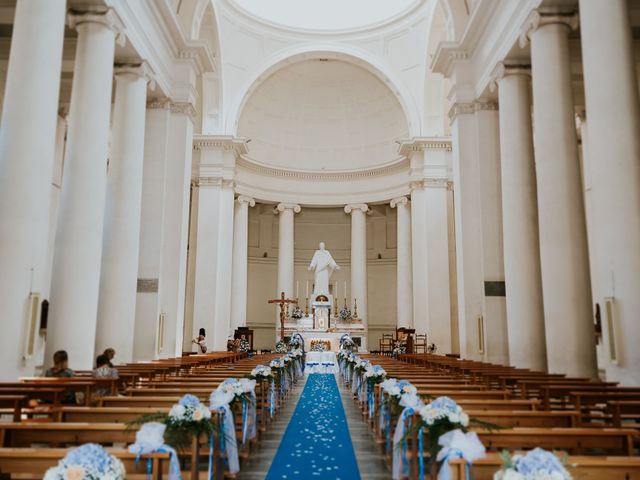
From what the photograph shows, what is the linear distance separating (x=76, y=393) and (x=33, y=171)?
388cm

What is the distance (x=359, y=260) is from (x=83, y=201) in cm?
2230

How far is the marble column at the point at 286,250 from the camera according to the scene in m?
32.8

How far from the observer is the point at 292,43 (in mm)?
31000

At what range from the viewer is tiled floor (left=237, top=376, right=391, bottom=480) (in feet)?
22.4

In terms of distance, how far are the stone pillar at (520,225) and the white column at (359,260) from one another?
1730cm

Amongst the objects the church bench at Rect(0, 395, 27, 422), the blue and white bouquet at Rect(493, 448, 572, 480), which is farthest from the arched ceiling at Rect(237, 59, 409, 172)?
the blue and white bouquet at Rect(493, 448, 572, 480)

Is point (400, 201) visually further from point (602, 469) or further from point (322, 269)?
point (602, 469)

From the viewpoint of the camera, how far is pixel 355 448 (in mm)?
8289

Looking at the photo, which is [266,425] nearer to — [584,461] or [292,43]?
[584,461]

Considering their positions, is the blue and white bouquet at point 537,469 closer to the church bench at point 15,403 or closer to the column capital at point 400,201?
the church bench at point 15,403

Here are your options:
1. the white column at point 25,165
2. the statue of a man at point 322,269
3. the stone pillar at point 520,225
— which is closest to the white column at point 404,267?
the statue of a man at point 322,269

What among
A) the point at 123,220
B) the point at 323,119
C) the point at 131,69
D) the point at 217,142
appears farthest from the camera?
the point at 323,119

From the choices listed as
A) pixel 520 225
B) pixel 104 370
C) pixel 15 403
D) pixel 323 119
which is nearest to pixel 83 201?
pixel 104 370

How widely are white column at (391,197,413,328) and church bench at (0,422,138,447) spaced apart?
26.4 m
